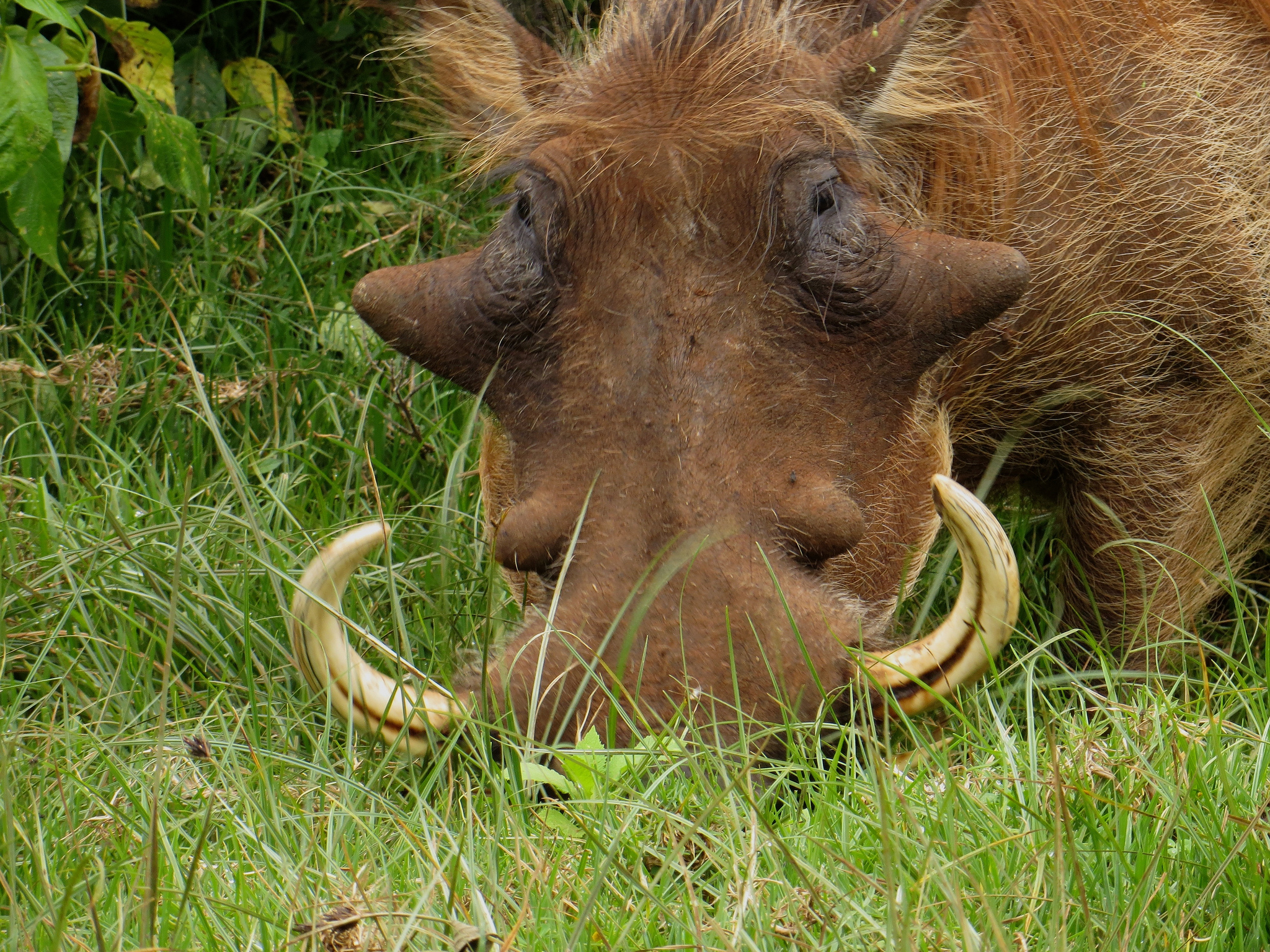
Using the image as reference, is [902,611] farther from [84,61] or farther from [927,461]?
[84,61]

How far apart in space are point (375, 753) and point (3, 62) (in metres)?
1.74

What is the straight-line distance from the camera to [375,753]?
86.5 inches

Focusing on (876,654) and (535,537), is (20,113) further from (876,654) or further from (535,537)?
(876,654)

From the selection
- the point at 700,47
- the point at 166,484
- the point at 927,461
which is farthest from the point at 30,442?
the point at 927,461

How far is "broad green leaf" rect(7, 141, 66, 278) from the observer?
3.10 metres

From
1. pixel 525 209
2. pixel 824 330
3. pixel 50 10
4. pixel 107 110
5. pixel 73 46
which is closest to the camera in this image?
pixel 824 330

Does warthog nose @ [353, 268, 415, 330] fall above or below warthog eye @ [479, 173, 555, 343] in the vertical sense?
below

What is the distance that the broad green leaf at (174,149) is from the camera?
3486 millimetres

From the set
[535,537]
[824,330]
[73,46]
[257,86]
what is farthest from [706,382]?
[257,86]

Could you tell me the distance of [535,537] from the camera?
2.22 m

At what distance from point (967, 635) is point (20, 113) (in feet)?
6.97

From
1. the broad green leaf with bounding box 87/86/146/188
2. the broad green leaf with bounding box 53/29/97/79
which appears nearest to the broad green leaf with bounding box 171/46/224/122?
the broad green leaf with bounding box 87/86/146/188

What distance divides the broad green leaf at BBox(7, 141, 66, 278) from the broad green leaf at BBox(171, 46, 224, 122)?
1.35 metres

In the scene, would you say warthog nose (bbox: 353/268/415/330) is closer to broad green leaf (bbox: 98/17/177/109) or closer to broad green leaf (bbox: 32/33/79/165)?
broad green leaf (bbox: 32/33/79/165)
